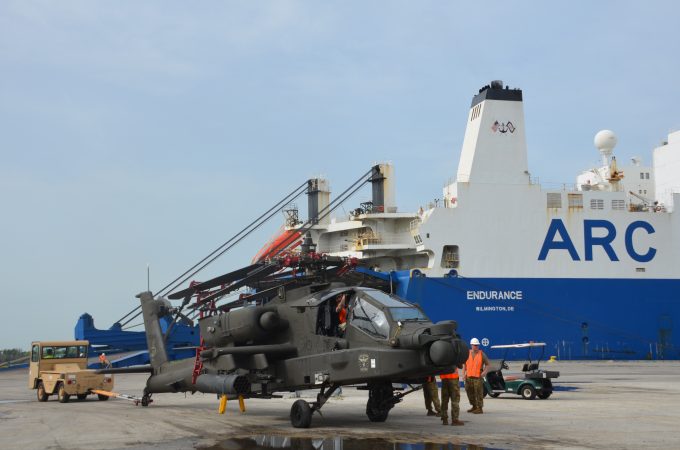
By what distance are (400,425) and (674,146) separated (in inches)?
1581

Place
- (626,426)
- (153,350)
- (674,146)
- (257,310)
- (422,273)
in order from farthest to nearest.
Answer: (674,146), (422,273), (153,350), (257,310), (626,426)

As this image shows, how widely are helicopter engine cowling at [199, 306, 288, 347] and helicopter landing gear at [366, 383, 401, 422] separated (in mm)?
2228

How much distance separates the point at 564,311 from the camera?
39906mm

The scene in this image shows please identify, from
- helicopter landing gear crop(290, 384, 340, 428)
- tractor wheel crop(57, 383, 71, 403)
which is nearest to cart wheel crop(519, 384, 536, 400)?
helicopter landing gear crop(290, 384, 340, 428)

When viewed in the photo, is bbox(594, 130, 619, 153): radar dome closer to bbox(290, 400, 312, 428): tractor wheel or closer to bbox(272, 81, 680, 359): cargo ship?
bbox(272, 81, 680, 359): cargo ship

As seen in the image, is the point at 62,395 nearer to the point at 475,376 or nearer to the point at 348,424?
the point at 348,424

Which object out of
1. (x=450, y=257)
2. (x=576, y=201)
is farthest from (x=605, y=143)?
(x=450, y=257)

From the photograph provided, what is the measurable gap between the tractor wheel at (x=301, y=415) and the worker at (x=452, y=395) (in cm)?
259

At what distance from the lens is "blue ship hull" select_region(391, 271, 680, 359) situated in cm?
3897

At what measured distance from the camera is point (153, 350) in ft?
65.0

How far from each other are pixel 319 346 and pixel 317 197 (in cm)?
3132

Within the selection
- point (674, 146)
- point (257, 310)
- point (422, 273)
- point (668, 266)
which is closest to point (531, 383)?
point (257, 310)

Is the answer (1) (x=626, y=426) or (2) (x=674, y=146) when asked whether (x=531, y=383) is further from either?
(2) (x=674, y=146)

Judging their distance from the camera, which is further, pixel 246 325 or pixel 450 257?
pixel 450 257
